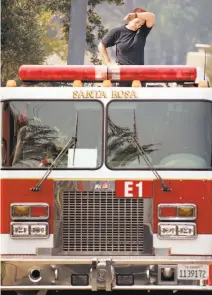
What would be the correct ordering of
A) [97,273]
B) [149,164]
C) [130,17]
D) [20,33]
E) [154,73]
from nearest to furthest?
[97,273], [149,164], [154,73], [130,17], [20,33]

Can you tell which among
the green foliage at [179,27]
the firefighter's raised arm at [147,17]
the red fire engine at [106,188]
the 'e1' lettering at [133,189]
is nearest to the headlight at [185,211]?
the red fire engine at [106,188]

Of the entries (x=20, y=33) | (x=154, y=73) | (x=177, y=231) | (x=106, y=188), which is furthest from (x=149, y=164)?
(x=20, y=33)

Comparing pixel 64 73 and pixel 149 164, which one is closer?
pixel 149 164

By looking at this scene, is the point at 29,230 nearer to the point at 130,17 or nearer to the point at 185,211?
the point at 185,211

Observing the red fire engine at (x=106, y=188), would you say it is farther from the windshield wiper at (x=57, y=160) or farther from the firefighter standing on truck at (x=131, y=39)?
the firefighter standing on truck at (x=131, y=39)

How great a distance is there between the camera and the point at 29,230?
39.2 ft

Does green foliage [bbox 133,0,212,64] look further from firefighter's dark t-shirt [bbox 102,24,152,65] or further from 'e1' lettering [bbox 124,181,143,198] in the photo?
'e1' lettering [bbox 124,181,143,198]

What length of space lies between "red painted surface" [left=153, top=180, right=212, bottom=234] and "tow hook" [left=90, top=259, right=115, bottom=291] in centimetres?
63

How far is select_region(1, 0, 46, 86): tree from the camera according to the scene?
3072cm

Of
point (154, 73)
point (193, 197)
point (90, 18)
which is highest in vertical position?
point (90, 18)

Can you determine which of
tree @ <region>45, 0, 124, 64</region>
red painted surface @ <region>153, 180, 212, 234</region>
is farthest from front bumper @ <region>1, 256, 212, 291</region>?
tree @ <region>45, 0, 124, 64</region>

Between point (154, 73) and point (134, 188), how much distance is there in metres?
1.37

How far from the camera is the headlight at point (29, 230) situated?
470 inches

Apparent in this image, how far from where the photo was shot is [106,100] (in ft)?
39.9
